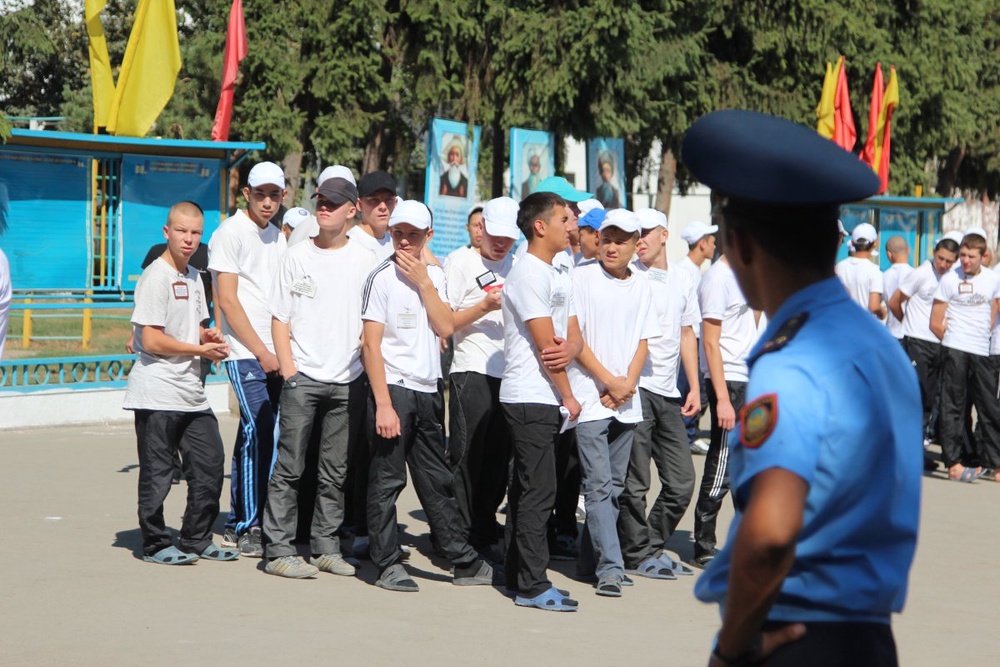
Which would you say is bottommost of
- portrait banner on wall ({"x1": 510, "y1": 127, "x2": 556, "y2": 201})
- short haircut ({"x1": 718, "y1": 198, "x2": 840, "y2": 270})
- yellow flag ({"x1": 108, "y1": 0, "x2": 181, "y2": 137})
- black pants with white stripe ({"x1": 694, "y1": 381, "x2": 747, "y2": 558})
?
black pants with white stripe ({"x1": 694, "y1": 381, "x2": 747, "y2": 558})

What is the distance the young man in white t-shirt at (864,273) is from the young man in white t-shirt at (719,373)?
5.27 metres

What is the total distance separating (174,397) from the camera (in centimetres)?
700

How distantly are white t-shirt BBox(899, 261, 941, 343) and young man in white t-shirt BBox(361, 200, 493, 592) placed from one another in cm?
694

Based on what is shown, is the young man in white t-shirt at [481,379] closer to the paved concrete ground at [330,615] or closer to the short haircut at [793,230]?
the paved concrete ground at [330,615]

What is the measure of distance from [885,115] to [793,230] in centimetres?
2515

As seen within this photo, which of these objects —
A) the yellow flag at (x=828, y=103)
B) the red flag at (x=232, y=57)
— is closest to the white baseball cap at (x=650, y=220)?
the red flag at (x=232, y=57)

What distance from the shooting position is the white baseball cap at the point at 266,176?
24.8 feet

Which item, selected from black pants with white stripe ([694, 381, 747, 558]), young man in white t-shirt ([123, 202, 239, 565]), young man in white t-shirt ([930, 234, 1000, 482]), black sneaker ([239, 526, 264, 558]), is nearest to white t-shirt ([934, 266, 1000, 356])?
young man in white t-shirt ([930, 234, 1000, 482])

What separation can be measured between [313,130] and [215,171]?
787 cm

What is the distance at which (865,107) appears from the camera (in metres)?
27.6

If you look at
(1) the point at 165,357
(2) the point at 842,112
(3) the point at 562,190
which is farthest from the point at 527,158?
(1) the point at 165,357

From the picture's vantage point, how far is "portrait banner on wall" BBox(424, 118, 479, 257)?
1625cm

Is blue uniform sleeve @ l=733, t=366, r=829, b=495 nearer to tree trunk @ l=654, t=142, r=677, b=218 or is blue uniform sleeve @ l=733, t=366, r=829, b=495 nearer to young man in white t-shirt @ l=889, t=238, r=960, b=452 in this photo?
young man in white t-shirt @ l=889, t=238, r=960, b=452

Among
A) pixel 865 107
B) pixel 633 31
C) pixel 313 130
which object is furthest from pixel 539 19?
pixel 865 107
